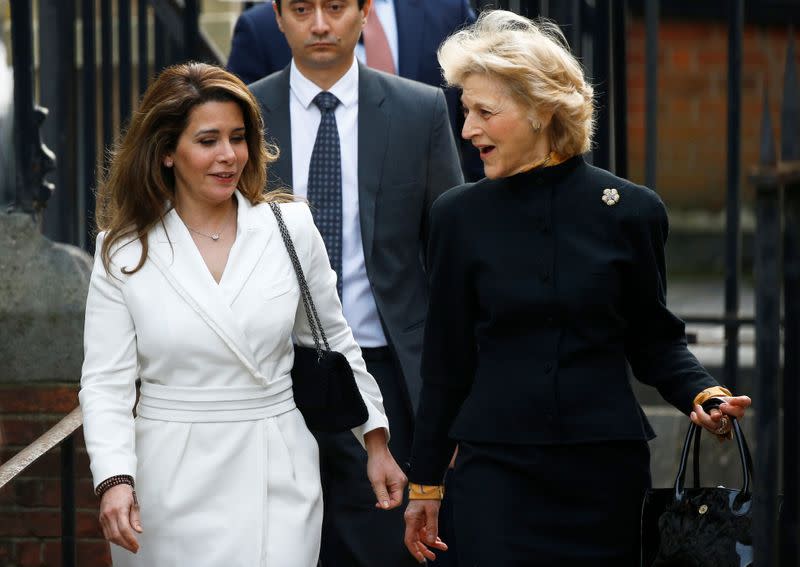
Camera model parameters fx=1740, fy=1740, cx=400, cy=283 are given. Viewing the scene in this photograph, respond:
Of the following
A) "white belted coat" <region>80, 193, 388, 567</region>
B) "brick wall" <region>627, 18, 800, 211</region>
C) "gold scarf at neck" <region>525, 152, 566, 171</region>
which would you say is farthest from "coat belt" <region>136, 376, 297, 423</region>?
"brick wall" <region>627, 18, 800, 211</region>

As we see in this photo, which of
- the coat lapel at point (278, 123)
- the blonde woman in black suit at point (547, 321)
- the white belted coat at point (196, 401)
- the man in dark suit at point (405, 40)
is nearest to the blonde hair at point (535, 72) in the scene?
the blonde woman in black suit at point (547, 321)

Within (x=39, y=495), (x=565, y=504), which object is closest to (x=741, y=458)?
(x=565, y=504)

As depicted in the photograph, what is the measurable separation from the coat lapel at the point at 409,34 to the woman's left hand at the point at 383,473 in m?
1.65

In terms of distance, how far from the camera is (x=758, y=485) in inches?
108

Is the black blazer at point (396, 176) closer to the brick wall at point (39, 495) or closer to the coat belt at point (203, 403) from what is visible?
the coat belt at point (203, 403)

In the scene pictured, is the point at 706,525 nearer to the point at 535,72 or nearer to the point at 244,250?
the point at 535,72

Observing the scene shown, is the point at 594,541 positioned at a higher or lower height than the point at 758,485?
lower

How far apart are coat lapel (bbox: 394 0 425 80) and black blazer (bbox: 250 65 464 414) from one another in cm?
53

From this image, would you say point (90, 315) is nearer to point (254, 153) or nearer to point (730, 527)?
point (254, 153)

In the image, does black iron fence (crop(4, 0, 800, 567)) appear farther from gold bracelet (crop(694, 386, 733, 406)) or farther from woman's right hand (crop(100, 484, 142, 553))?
woman's right hand (crop(100, 484, 142, 553))

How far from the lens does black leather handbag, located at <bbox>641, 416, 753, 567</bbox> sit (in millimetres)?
3383

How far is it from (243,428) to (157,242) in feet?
1.49

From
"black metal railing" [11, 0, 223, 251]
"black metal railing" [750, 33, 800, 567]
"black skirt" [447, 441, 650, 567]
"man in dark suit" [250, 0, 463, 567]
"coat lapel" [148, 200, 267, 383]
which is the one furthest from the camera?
"black metal railing" [11, 0, 223, 251]

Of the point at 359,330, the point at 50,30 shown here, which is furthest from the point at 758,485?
the point at 50,30
